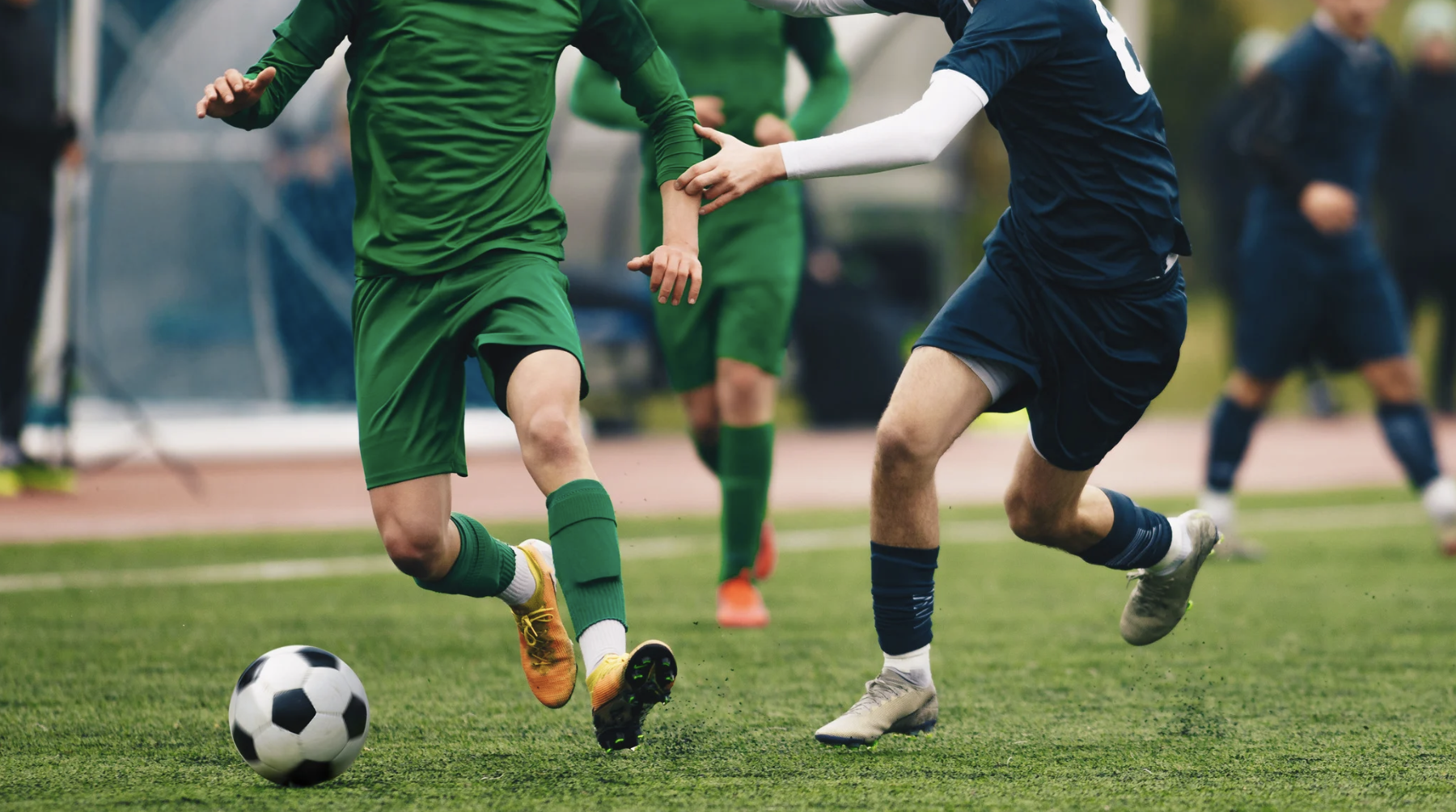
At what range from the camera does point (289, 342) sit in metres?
13.8

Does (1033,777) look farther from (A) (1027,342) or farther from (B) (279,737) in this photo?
(B) (279,737)

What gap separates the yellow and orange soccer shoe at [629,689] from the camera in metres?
3.71

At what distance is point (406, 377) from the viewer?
423 centimetres

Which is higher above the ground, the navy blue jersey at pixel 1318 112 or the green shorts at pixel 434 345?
the navy blue jersey at pixel 1318 112

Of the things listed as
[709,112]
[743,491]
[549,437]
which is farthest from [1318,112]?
[549,437]

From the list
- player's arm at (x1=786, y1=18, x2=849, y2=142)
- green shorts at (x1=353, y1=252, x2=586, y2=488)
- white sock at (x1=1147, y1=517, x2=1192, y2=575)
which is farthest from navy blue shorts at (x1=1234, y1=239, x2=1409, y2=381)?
green shorts at (x1=353, y1=252, x2=586, y2=488)

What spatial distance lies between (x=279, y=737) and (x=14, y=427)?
696 centimetres

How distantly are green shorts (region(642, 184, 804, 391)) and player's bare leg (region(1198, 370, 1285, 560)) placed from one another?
7.70 feet

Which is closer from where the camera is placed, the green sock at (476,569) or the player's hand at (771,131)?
the green sock at (476,569)

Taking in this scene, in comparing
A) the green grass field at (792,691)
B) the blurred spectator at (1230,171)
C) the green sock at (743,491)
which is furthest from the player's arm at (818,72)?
the blurred spectator at (1230,171)

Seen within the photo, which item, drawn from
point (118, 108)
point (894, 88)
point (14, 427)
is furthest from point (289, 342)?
point (894, 88)

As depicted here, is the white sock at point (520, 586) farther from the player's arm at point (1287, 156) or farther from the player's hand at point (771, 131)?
the player's arm at point (1287, 156)

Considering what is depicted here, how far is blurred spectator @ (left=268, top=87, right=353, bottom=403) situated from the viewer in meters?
13.8

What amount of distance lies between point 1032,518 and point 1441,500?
3.70m
